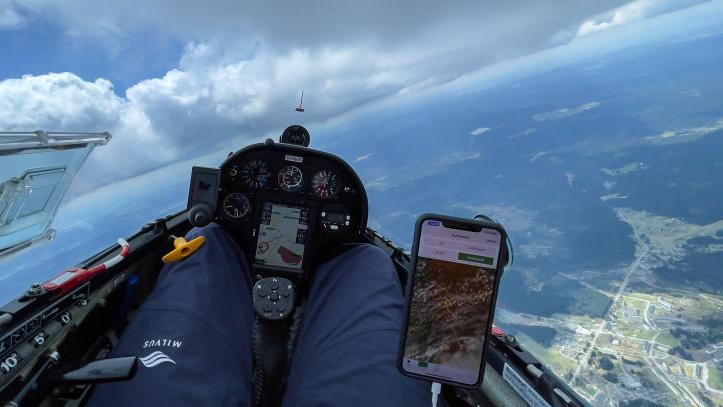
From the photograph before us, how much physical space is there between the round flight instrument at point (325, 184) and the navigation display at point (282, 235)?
0.60 feet

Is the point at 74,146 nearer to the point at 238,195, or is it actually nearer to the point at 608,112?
the point at 238,195

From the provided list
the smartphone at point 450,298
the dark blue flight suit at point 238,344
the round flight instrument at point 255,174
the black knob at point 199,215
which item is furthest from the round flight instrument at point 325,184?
the smartphone at point 450,298

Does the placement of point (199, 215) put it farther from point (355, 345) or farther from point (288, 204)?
point (355, 345)

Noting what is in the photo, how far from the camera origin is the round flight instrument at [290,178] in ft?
9.55

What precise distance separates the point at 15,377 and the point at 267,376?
916 mm

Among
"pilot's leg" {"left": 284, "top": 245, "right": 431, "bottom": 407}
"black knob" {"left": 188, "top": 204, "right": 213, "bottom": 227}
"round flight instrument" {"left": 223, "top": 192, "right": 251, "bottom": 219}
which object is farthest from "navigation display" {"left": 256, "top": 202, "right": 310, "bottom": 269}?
"pilot's leg" {"left": 284, "top": 245, "right": 431, "bottom": 407}

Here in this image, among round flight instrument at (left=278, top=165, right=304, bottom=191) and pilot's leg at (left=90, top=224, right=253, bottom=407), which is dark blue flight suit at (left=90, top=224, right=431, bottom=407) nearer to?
pilot's leg at (left=90, top=224, right=253, bottom=407)

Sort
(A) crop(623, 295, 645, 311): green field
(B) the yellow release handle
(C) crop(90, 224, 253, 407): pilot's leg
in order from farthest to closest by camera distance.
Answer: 1. (A) crop(623, 295, 645, 311): green field
2. (B) the yellow release handle
3. (C) crop(90, 224, 253, 407): pilot's leg

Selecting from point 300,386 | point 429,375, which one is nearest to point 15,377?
point 300,386

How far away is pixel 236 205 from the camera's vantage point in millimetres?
2881

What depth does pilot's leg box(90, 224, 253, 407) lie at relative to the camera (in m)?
1.03

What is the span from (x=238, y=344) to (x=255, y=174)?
1.70 m

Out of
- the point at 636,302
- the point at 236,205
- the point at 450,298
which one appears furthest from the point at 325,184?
the point at 636,302

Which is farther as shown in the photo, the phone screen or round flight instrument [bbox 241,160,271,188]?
round flight instrument [bbox 241,160,271,188]
